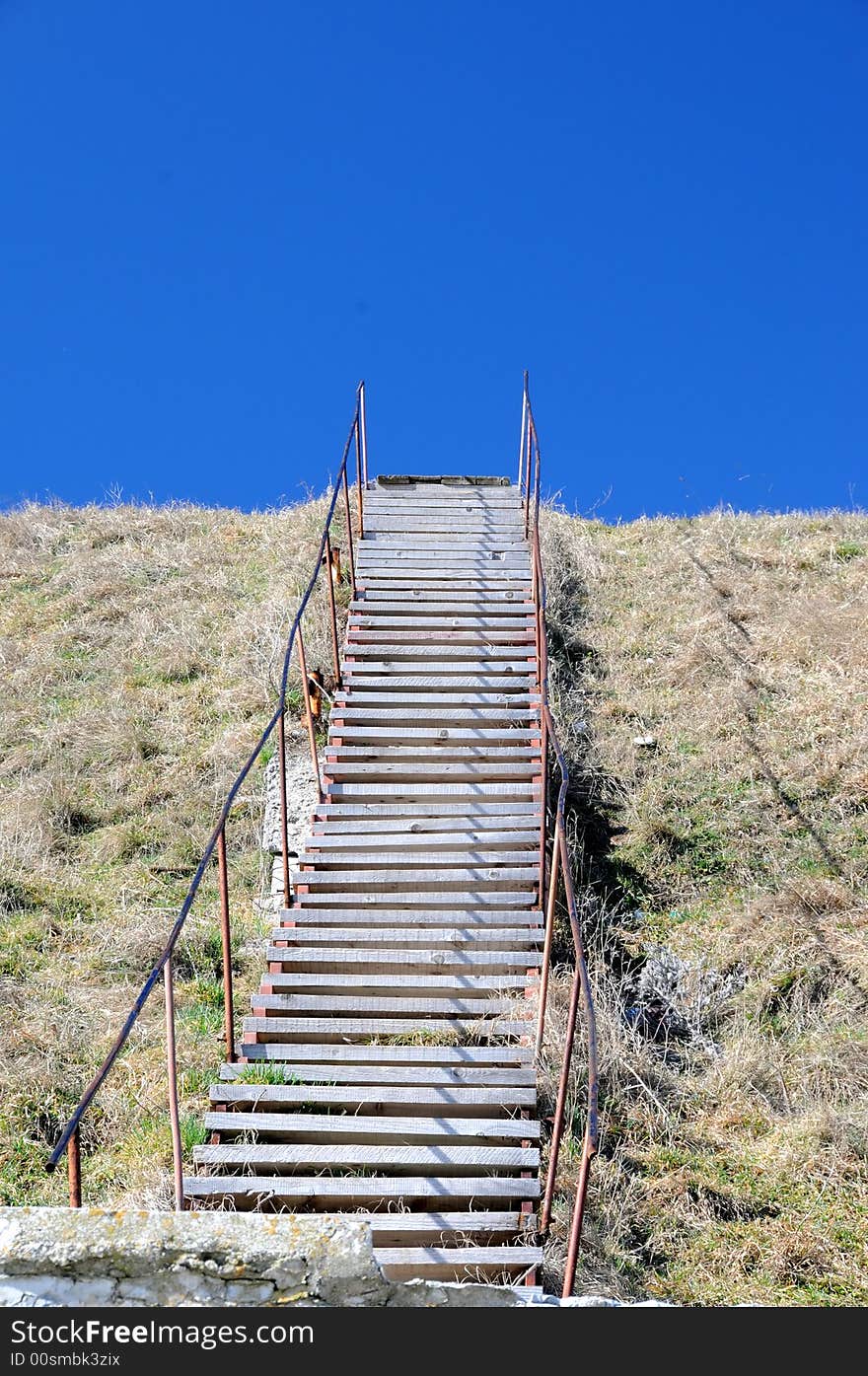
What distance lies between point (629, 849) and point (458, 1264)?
4.46m

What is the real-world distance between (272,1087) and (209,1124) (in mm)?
378

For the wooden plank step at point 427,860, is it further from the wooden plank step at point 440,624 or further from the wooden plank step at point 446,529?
the wooden plank step at point 446,529

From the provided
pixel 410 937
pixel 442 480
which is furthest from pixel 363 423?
pixel 410 937

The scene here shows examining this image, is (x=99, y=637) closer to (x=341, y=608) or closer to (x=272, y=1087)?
(x=341, y=608)

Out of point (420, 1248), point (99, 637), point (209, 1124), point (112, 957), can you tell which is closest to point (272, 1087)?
point (209, 1124)

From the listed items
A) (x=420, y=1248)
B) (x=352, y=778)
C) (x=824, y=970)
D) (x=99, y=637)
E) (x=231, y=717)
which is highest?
(x=99, y=637)

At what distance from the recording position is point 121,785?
10.4m

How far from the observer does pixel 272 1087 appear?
6.03 metres

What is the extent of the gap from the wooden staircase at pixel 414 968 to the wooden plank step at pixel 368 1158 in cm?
1

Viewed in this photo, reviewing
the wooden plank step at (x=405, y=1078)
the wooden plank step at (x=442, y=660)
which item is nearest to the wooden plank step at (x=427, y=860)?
the wooden plank step at (x=405, y=1078)

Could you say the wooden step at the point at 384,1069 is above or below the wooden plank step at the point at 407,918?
below

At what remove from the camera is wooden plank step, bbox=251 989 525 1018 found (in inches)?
262

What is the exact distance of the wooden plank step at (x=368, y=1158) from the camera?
558 centimetres

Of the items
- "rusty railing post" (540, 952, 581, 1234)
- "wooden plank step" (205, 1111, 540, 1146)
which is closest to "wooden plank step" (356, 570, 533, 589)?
"wooden plank step" (205, 1111, 540, 1146)
